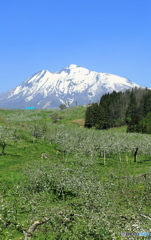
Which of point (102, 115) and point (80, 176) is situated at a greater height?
point (102, 115)

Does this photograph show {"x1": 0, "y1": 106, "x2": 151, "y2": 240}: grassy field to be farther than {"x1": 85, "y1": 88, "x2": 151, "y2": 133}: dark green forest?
No

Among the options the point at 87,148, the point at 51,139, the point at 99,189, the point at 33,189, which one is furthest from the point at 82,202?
the point at 51,139

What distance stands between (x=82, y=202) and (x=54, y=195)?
30.6 feet

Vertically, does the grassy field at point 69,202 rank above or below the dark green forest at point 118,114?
below

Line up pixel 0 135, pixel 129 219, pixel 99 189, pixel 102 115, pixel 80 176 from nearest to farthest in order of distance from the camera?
pixel 129 219
pixel 99 189
pixel 80 176
pixel 0 135
pixel 102 115

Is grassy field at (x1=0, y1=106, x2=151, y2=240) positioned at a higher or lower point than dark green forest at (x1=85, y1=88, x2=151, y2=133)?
lower

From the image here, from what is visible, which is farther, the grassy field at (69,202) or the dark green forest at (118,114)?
the dark green forest at (118,114)

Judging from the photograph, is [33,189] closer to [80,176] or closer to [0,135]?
[80,176]

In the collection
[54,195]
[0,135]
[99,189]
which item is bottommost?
[54,195]

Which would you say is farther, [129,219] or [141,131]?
[141,131]

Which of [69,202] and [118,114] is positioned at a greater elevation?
[118,114]

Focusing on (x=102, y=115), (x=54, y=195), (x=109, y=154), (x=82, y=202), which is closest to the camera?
(x=82, y=202)

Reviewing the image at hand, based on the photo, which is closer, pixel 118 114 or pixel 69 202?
pixel 69 202

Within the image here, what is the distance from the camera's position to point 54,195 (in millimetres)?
32875
